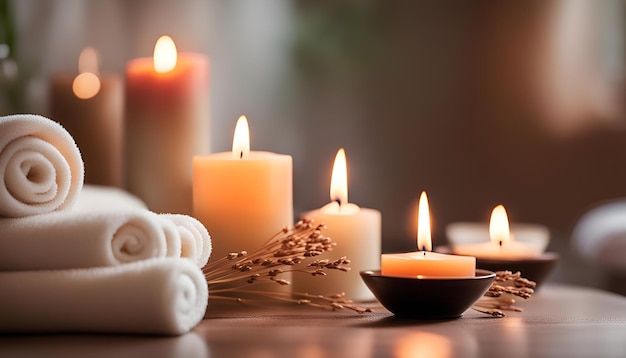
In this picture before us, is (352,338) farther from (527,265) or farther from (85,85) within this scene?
(85,85)

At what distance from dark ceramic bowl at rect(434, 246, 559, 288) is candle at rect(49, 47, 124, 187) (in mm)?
750

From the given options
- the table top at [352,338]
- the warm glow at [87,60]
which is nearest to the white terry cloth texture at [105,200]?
the table top at [352,338]

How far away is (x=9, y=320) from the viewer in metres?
0.66

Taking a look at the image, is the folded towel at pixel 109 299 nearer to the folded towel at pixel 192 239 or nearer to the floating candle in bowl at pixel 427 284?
the folded towel at pixel 192 239

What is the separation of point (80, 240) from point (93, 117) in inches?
32.8

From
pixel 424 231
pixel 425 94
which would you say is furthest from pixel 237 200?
pixel 425 94

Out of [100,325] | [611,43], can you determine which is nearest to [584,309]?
[100,325]

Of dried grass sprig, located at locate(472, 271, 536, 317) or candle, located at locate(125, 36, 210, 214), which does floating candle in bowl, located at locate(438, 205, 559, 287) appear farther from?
candle, located at locate(125, 36, 210, 214)

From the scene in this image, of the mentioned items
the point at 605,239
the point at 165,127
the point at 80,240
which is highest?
the point at 165,127

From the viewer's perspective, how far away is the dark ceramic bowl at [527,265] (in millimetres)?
955

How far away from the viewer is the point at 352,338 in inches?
26.0

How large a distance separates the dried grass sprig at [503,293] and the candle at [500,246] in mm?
84

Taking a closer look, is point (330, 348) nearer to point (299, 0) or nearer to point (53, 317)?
point (53, 317)

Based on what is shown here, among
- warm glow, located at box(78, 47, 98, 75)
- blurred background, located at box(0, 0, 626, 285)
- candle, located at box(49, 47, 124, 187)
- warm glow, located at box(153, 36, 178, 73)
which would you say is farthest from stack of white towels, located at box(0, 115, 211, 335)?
blurred background, located at box(0, 0, 626, 285)
